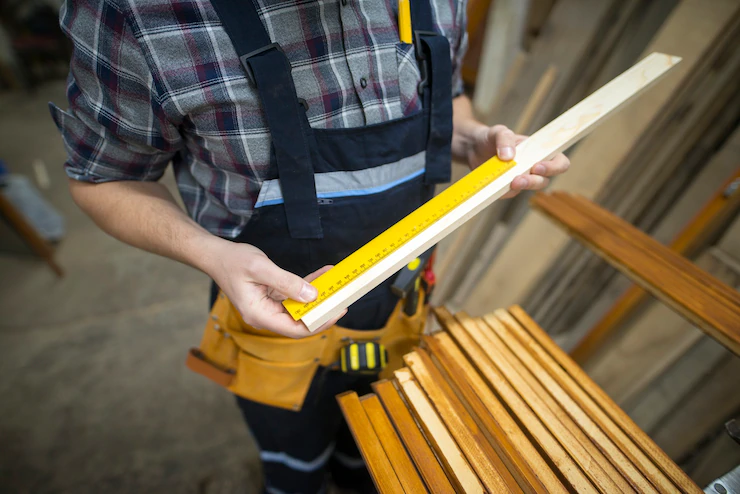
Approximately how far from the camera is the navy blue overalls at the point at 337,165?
2.06ft

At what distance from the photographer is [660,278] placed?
90 cm

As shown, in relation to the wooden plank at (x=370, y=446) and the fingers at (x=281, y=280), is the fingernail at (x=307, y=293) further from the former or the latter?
the wooden plank at (x=370, y=446)

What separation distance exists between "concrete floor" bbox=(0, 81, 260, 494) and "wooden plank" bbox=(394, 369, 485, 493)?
4.82 feet

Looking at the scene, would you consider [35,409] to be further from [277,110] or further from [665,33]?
[665,33]

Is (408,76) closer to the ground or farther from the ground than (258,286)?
farther from the ground

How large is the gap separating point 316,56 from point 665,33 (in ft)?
4.53

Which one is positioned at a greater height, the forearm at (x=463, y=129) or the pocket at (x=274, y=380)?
the forearm at (x=463, y=129)

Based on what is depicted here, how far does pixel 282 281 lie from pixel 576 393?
2.15 feet

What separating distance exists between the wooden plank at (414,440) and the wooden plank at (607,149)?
1373 mm

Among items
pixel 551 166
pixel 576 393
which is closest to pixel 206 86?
pixel 551 166

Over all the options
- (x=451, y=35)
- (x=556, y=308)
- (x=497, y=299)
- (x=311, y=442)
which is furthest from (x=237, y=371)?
(x=556, y=308)

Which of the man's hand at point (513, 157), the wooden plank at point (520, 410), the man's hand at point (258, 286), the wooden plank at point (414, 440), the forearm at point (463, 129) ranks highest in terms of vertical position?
the man's hand at point (513, 157)

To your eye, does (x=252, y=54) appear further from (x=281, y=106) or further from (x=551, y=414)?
(x=551, y=414)

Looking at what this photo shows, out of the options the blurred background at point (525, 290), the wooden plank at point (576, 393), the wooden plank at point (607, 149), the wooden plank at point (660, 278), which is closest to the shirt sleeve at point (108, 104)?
the wooden plank at point (576, 393)
